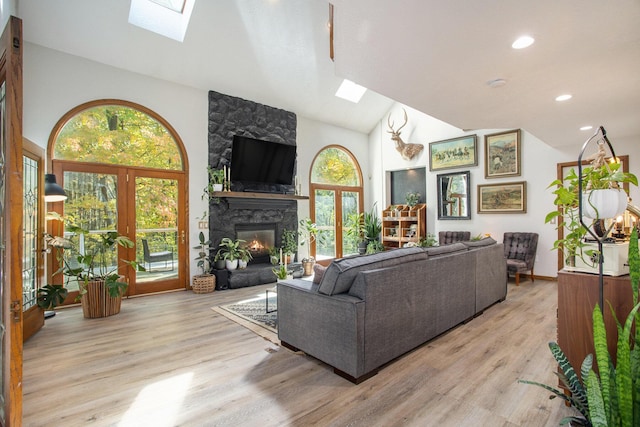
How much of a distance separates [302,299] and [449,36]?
2.22 meters

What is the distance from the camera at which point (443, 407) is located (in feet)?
6.59

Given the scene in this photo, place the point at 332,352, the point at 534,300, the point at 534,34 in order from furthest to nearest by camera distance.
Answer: the point at 534,300 < the point at 332,352 < the point at 534,34

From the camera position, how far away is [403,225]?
7.72m

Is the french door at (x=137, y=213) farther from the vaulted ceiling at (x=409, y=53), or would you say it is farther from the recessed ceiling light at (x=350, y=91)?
the recessed ceiling light at (x=350, y=91)

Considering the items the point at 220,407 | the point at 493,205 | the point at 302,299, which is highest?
the point at 493,205

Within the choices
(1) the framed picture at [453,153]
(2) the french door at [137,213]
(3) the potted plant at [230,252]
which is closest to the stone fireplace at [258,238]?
(3) the potted plant at [230,252]

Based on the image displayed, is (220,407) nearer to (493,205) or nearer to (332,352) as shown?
(332,352)

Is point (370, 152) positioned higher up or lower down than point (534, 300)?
higher up

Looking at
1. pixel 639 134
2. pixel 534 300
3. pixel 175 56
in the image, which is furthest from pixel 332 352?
pixel 639 134

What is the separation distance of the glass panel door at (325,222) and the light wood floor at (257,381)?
13.4 feet

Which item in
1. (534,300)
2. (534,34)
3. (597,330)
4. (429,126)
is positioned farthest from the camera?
(429,126)

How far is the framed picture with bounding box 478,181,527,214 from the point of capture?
19.7 ft

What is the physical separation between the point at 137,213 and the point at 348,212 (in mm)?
4816

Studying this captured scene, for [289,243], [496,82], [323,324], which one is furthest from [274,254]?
[496,82]
